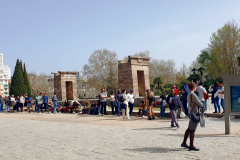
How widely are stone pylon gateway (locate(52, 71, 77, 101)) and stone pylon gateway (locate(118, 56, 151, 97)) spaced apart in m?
10.5

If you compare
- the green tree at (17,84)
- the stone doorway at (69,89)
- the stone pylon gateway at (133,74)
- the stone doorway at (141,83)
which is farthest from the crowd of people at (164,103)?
the green tree at (17,84)

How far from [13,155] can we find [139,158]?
3.09m

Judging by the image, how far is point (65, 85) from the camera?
3166 centimetres

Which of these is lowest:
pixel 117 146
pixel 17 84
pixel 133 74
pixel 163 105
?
pixel 117 146

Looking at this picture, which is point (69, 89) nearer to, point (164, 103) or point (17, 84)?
point (17, 84)

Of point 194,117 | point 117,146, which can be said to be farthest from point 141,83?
point 194,117

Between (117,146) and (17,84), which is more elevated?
(17,84)

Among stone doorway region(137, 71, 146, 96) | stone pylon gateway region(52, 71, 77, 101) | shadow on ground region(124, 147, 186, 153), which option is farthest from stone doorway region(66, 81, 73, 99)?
shadow on ground region(124, 147, 186, 153)

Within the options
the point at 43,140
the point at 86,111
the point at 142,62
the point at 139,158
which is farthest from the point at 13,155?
the point at 142,62

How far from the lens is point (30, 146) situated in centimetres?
679

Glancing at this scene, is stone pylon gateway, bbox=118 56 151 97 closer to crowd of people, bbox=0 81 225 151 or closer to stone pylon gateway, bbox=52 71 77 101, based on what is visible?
crowd of people, bbox=0 81 225 151

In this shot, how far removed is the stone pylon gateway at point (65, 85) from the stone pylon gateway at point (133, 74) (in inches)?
414

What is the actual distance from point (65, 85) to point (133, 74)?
12.3m

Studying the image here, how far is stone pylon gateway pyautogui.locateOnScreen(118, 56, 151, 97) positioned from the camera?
22.8 metres
